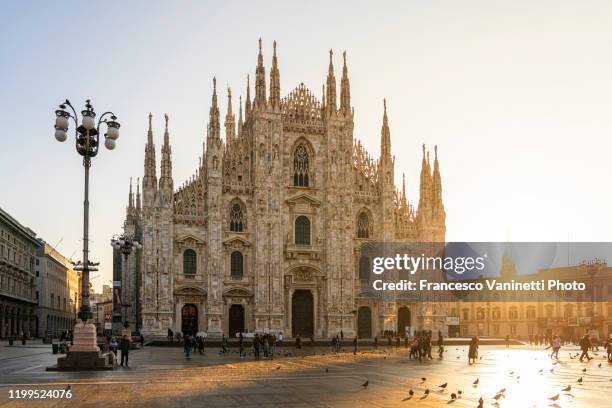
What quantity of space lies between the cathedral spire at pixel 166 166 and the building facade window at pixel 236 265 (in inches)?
312

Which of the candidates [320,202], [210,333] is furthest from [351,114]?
[210,333]

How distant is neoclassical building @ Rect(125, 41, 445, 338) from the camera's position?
6122 cm

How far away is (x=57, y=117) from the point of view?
27.7m

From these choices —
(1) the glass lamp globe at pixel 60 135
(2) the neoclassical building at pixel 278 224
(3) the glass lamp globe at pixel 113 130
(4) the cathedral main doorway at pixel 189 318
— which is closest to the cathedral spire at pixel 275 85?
(2) the neoclassical building at pixel 278 224

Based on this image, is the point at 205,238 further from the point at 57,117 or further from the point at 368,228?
the point at 57,117

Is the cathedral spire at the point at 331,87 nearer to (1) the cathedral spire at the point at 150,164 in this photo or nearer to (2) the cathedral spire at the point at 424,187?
(2) the cathedral spire at the point at 424,187

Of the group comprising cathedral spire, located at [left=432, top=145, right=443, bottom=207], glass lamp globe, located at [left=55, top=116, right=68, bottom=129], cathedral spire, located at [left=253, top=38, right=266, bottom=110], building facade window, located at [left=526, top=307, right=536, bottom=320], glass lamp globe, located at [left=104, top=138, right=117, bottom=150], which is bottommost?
building facade window, located at [left=526, top=307, right=536, bottom=320]

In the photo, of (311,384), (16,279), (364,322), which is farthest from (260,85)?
(311,384)

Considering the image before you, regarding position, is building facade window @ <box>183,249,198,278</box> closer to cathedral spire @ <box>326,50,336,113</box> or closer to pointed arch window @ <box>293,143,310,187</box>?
pointed arch window @ <box>293,143,310,187</box>

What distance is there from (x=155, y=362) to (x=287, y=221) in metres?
31.0

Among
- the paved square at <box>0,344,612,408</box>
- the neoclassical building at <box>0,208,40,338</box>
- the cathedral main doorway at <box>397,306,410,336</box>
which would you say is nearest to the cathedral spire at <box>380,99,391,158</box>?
the cathedral main doorway at <box>397,306,410,336</box>

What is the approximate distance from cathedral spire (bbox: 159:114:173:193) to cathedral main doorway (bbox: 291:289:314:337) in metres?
14.9

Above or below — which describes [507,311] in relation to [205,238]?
below

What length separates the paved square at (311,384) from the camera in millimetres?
19203
